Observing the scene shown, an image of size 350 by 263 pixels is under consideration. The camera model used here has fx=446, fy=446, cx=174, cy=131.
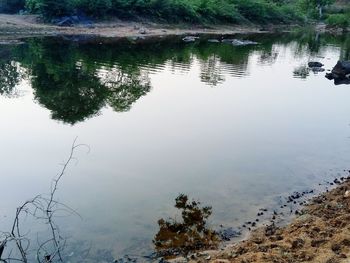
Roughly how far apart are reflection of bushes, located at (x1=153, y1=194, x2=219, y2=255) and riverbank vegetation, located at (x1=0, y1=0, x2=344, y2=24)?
4771 cm

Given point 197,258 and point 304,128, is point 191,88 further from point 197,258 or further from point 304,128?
point 197,258

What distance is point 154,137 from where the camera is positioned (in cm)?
1944

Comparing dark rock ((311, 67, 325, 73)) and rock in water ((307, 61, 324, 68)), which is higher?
rock in water ((307, 61, 324, 68))

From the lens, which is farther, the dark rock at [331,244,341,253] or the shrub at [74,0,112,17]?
the shrub at [74,0,112,17]

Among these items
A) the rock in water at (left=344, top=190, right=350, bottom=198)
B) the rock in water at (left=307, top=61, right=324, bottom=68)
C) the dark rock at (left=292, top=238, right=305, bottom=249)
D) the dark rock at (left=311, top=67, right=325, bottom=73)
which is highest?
the rock in water at (left=307, top=61, right=324, bottom=68)

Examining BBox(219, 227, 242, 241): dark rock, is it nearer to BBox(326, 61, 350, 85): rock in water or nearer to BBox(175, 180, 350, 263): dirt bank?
BBox(175, 180, 350, 263): dirt bank

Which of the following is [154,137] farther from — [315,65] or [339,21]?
[339,21]

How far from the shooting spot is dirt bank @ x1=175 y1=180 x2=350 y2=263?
29.9 ft

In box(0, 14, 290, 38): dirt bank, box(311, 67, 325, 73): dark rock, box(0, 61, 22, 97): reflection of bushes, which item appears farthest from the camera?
box(0, 14, 290, 38): dirt bank

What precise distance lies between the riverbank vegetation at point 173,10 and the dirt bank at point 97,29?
1751mm

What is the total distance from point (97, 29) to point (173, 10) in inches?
634

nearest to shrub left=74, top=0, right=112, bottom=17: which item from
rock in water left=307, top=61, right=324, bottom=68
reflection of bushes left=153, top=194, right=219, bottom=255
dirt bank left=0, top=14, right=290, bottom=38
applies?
dirt bank left=0, top=14, right=290, bottom=38

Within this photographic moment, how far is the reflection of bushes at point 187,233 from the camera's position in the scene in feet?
35.5

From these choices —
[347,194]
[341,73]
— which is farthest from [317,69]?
[347,194]
